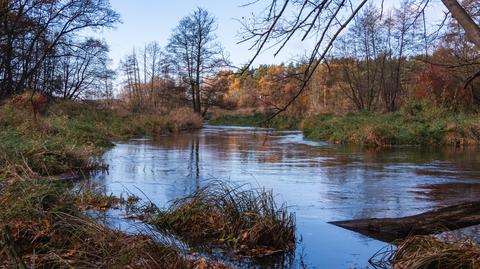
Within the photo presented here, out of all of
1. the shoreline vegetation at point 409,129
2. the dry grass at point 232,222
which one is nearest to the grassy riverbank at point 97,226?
the dry grass at point 232,222

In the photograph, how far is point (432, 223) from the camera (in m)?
6.27

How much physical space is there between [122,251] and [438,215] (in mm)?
4015

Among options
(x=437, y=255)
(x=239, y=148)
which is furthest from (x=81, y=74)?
(x=437, y=255)

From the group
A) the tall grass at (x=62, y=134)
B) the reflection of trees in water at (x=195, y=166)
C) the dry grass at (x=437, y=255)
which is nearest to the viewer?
the dry grass at (x=437, y=255)

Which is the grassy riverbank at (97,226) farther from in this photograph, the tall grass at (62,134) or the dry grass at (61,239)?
the tall grass at (62,134)

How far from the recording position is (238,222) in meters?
6.52

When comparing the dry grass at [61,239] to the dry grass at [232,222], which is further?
the dry grass at [232,222]

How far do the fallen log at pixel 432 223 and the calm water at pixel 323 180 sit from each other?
0.29 m

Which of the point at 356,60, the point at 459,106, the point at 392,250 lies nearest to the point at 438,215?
the point at 392,250

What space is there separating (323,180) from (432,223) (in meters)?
5.63

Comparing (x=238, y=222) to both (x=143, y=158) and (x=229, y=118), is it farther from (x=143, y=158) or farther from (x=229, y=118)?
(x=229, y=118)

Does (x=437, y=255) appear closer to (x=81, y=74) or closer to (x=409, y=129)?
(x=409, y=129)

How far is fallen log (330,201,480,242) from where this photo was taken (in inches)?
245

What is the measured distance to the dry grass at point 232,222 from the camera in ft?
20.5
